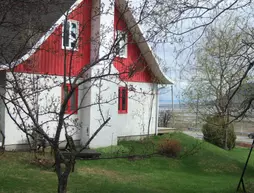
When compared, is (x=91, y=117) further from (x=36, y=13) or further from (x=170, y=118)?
(x=170, y=118)

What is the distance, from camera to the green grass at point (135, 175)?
9.61m

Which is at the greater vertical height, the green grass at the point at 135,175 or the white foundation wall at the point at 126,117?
the white foundation wall at the point at 126,117

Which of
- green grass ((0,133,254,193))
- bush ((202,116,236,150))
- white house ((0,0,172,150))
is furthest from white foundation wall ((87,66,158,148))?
bush ((202,116,236,150))

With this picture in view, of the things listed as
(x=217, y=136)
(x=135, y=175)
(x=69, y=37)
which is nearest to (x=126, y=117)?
(x=217, y=136)

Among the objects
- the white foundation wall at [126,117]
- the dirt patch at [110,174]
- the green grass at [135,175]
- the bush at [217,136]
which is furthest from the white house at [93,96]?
the bush at [217,136]

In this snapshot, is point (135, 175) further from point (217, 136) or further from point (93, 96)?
point (217, 136)

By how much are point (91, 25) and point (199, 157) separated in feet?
25.5

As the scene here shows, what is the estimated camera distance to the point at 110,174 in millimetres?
12148

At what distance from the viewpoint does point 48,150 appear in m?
14.7

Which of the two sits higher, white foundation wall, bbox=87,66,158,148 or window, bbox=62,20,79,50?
window, bbox=62,20,79,50

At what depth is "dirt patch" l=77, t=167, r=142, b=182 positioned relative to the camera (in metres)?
11.6

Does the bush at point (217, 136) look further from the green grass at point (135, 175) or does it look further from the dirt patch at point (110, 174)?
the dirt patch at point (110, 174)

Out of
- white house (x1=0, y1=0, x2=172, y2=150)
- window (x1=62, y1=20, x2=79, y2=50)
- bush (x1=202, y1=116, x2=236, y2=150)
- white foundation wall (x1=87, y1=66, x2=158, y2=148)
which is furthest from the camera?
bush (x1=202, y1=116, x2=236, y2=150)

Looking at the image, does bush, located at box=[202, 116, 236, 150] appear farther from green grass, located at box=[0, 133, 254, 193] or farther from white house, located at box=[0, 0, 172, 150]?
→ green grass, located at box=[0, 133, 254, 193]
